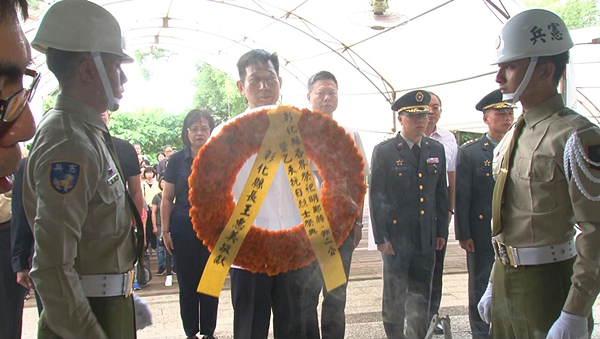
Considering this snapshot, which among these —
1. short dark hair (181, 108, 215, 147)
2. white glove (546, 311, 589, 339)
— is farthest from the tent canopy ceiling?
white glove (546, 311, 589, 339)

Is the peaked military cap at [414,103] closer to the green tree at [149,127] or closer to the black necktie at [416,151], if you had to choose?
the black necktie at [416,151]

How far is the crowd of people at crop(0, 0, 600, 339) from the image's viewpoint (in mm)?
1192

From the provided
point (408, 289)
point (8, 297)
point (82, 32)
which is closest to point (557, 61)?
point (408, 289)

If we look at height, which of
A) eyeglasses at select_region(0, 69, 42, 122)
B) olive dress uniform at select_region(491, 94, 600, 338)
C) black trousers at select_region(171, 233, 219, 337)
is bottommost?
black trousers at select_region(171, 233, 219, 337)

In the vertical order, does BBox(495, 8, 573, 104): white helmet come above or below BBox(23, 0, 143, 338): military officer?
above

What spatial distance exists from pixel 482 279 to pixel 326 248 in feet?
6.06

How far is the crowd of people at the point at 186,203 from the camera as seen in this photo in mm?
1192

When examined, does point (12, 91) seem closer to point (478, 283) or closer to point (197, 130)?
point (197, 130)

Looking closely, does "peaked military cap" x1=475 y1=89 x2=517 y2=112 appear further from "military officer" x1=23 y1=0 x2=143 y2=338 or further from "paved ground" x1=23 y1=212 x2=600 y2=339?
"military officer" x1=23 y1=0 x2=143 y2=338

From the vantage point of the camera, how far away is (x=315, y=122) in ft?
5.32

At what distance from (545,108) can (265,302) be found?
56.3 inches

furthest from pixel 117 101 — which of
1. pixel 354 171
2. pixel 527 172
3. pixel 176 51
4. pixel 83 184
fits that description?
pixel 527 172

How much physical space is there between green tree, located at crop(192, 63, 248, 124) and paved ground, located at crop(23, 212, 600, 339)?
1.44m

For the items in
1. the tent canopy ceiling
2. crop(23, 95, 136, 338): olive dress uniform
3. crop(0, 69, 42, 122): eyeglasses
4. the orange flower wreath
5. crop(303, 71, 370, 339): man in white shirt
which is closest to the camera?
crop(0, 69, 42, 122): eyeglasses
